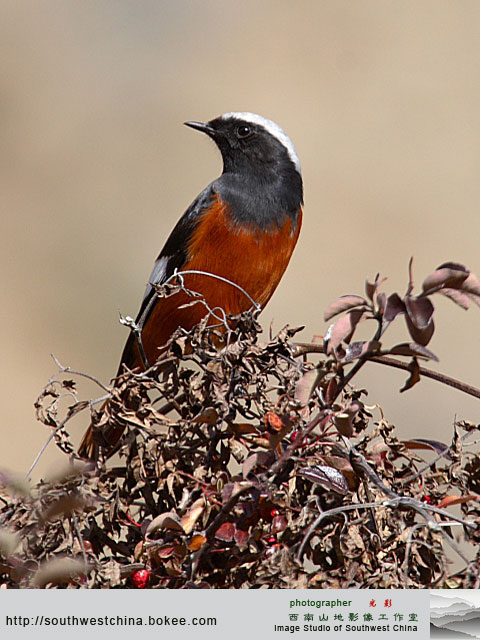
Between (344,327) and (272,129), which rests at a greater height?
(272,129)

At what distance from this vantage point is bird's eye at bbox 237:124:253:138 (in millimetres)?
2883

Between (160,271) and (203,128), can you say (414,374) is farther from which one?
(203,128)

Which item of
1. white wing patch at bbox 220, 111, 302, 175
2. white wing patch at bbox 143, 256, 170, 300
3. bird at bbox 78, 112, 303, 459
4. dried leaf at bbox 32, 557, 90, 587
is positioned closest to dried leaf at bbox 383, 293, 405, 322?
dried leaf at bbox 32, 557, 90, 587

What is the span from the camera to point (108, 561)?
97 centimetres

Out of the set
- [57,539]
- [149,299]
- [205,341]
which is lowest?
[57,539]

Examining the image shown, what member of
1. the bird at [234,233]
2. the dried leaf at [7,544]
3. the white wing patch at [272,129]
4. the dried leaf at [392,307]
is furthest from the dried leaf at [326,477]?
the white wing patch at [272,129]

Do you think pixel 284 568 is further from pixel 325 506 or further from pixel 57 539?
pixel 57 539

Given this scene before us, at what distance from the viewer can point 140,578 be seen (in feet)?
3.06

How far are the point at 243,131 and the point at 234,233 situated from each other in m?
0.50

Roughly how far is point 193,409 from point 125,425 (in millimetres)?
93

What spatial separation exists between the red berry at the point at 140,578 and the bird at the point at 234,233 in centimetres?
154

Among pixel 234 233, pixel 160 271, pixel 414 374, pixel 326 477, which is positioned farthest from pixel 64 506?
pixel 160 271

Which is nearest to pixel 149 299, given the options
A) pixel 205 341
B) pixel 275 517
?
pixel 205 341

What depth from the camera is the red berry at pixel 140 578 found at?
0.93m
